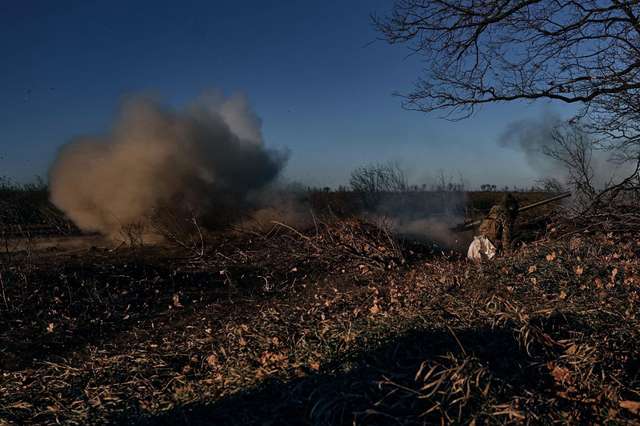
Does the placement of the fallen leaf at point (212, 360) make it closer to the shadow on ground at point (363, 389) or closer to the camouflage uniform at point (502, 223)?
the shadow on ground at point (363, 389)

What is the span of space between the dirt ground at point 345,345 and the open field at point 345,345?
11 millimetres

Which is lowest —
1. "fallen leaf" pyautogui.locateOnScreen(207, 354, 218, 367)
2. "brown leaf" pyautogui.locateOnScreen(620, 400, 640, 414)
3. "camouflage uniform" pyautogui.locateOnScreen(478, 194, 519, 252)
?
"fallen leaf" pyautogui.locateOnScreen(207, 354, 218, 367)

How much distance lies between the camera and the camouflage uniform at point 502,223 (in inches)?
295

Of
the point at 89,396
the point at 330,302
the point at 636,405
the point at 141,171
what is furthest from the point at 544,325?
the point at 141,171

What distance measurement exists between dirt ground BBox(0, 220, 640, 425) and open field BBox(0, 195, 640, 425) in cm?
1

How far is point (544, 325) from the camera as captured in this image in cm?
263

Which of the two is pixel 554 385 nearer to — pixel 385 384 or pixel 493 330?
pixel 493 330

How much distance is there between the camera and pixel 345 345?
8.84 feet

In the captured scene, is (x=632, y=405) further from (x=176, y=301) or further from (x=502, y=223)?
(x=502, y=223)

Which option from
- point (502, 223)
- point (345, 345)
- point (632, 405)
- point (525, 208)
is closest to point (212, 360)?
point (345, 345)

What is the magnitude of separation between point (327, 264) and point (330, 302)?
2673 mm

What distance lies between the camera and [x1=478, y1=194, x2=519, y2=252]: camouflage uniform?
7.50m

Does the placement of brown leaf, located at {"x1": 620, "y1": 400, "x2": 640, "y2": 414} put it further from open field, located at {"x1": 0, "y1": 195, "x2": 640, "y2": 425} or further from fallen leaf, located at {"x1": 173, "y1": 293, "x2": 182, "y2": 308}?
fallen leaf, located at {"x1": 173, "y1": 293, "x2": 182, "y2": 308}

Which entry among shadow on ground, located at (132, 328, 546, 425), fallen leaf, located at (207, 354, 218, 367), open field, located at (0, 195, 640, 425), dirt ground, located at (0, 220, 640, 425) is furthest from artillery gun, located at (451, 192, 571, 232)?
fallen leaf, located at (207, 354, 218, 367)
